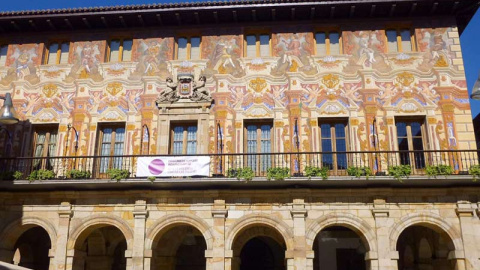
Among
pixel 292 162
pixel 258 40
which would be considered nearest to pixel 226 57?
pixel 258 40

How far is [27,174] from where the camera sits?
691 inches

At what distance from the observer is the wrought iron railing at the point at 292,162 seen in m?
16.4

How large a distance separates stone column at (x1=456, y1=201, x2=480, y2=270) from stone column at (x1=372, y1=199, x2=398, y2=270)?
6.72 feet

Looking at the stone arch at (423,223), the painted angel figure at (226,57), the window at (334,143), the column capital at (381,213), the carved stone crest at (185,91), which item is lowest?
the stone arch at (423,223)

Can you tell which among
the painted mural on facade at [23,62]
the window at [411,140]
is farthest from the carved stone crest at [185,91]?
the window at [411,140]

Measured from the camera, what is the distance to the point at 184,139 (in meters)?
18.0

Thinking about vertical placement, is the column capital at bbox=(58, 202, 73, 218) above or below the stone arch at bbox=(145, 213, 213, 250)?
above

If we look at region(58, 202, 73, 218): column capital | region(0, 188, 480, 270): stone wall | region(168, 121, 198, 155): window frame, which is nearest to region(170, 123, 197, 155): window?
region(168, 121, 198, 155): window frame

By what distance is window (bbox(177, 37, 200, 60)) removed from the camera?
742 inches

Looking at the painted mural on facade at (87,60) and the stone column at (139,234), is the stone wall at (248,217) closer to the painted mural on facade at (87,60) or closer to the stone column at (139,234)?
the stone column at (139,234)

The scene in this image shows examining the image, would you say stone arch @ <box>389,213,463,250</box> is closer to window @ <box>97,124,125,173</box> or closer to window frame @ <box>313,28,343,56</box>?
window frame @ <box>313,28,343,56</box>

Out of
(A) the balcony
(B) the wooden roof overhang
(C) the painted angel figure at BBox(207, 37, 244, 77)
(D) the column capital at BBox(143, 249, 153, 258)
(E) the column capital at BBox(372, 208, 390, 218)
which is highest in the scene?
(B) the wooden roof overhang

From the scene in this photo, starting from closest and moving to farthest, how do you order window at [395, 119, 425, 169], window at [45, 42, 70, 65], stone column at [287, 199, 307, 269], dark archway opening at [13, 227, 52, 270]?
stone column at [287, 199, 307, 269] < window at [395, 119, 425, 169] < window at [45, 42, 70, 65] < dark archway opening at [13, 227, 52, 270]

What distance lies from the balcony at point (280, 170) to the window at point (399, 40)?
404cm
